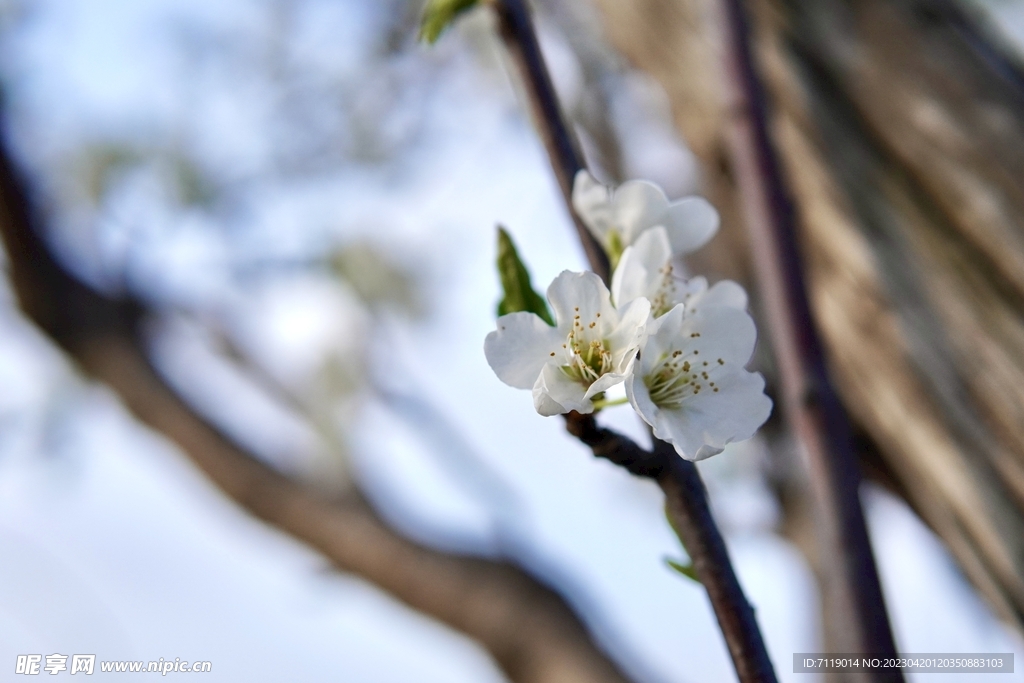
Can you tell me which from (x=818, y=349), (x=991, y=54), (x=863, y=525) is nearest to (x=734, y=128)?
(x=818, y=349)

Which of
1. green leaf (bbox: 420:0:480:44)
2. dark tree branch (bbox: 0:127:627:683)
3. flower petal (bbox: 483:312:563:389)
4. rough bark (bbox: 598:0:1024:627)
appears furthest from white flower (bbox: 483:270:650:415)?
dark tree branch (bbox: 0:127:627:683)

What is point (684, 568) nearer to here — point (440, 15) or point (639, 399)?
point (639, 399)

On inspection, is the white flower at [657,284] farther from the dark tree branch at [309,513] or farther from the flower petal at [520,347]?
the dark tree branch at [309,513]

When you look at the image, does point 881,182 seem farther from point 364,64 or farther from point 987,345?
point 364,64

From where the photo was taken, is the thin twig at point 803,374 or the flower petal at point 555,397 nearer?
the flower petal at point 555,397

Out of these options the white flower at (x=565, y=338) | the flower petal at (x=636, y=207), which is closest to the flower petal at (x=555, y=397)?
the white flower at (x=565, y=338)

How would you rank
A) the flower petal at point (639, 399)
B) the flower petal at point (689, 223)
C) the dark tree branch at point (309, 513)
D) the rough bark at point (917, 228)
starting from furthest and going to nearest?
the dark tree branch at point (309, 513), the rough bark at point (917, 228), the flower petal at point (689, 223), the flower petal at point (639, 399)
